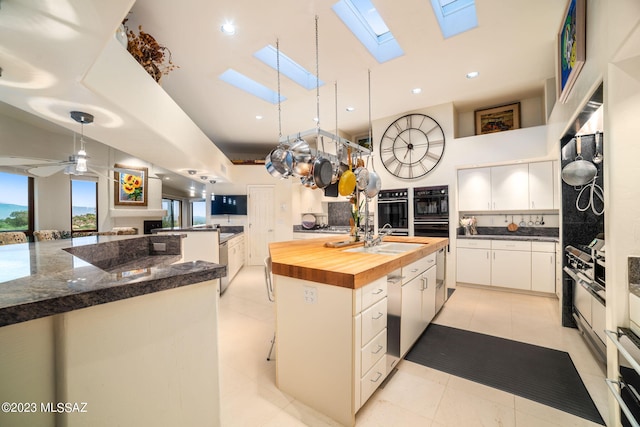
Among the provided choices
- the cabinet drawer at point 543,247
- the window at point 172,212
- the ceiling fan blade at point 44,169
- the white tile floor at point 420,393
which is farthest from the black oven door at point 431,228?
the window at point 172,212

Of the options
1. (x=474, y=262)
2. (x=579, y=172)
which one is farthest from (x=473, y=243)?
(x=579, y=172)

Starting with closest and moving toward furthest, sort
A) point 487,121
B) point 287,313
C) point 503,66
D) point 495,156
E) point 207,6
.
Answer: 1. point 287,313
2. point 207,6
3. point 503,66
4. point 495,156
5. point 487,121

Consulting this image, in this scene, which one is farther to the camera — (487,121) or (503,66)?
(487,121)

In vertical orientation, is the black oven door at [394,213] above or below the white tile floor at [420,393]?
above

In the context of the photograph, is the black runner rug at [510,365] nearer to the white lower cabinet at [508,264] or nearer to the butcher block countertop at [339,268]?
the butcher block countertop at [339,268]

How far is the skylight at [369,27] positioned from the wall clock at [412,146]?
5.79 ft

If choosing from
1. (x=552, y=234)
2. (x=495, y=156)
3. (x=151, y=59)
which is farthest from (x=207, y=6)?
(x=552, y=234)

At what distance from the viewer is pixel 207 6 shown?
6.62ft

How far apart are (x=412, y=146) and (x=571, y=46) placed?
248cm

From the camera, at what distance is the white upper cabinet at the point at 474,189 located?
13.4 feet

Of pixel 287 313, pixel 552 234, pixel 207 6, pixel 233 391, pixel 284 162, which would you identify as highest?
pixel 207 6

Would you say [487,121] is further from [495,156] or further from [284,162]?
[284,162]

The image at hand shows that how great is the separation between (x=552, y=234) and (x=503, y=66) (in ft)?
8.96

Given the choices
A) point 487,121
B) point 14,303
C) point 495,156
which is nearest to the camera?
point 14,303
